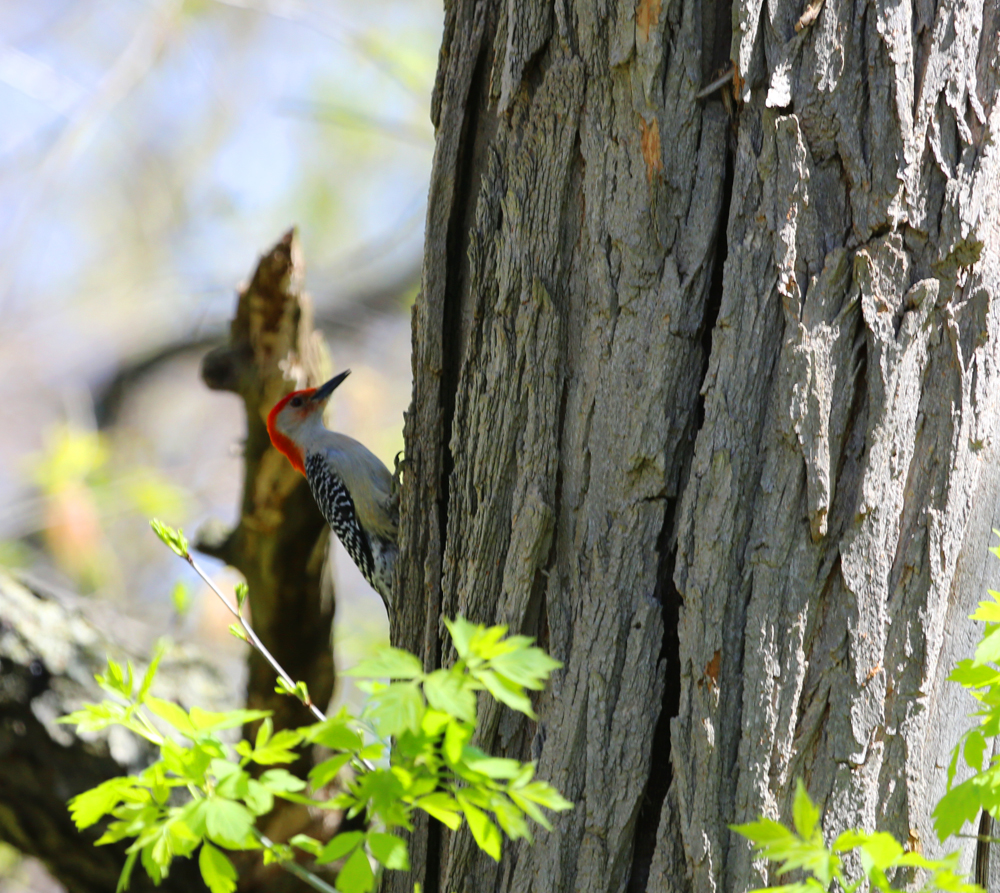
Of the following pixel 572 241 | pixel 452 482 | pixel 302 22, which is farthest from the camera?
pixel 302 22

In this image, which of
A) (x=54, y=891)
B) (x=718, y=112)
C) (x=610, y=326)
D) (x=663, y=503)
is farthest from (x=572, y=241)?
(x=54, y=891)

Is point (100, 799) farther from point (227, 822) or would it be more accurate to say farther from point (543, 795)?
point (543, 795)

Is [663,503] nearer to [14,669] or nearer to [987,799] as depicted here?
[987,799]

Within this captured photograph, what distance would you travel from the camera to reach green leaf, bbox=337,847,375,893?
3.65 feet

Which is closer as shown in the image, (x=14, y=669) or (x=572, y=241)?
(x=572, y=241)

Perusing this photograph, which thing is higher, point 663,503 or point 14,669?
point 663,503

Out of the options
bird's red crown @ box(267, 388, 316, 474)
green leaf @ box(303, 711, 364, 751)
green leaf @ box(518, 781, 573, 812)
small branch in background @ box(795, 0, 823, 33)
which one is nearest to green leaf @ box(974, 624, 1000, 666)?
green leaf @ box(518, 781, 573, 812)

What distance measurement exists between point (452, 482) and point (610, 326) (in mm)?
486

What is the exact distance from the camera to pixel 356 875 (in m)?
1.12

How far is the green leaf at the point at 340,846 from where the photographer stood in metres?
1.07

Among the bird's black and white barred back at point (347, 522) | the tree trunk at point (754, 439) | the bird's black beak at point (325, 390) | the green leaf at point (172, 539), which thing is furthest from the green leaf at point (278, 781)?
the bird's black beak at point (325, 390)

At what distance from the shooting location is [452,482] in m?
Answer: 1.90

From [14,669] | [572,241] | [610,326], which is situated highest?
[572,241]

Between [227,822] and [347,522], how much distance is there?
3102 millimetres
